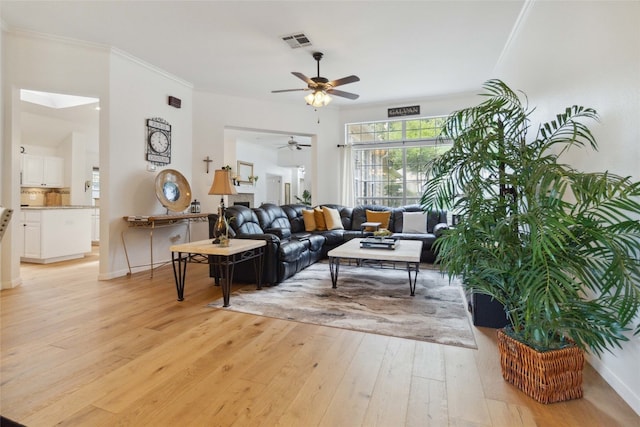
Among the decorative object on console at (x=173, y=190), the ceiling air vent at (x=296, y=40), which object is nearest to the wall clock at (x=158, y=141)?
the decorative object on console at (x=173, y=190)

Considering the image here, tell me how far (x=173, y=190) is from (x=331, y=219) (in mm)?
2707

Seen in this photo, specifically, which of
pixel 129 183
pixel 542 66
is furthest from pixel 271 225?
pixel 542 66

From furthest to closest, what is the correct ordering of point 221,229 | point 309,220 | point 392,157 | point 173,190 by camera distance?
1. point 392,157
2. point 309,220
3. point 173,190
4. point 221,229

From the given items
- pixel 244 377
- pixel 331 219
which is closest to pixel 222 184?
pixel 244 377

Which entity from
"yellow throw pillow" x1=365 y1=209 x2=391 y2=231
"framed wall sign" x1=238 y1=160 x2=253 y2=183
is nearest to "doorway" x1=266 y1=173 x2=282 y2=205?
"framed wall sign" x1=238 y1=160 x2=253 y2=183

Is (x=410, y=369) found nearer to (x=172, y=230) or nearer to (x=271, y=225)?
(x=271, y=225)

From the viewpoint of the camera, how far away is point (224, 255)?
3.07m

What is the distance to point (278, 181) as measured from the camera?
1152 cm

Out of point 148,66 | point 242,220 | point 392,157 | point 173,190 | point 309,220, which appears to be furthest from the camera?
point 392,157

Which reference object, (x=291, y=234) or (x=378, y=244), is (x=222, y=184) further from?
(x=378, y=244)

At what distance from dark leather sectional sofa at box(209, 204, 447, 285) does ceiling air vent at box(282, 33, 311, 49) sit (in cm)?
222

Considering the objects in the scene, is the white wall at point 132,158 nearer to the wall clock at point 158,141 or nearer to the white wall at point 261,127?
the wall clock at point 158,141

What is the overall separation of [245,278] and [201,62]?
3.13m

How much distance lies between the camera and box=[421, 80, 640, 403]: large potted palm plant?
139 cm
